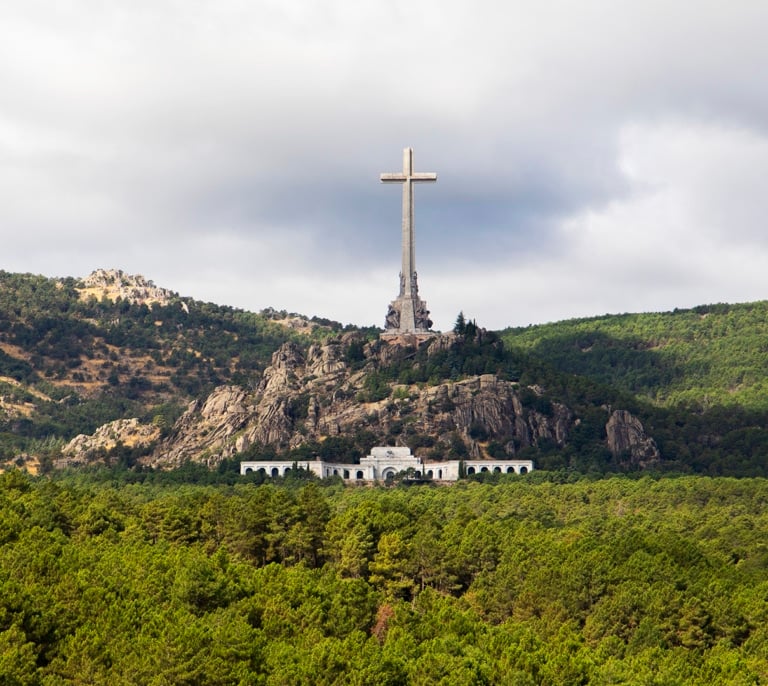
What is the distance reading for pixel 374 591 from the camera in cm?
14050

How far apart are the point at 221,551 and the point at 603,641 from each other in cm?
3316

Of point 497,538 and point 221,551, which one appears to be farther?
point 497,538

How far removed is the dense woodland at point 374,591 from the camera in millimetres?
98875

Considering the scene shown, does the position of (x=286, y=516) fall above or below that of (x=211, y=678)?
above

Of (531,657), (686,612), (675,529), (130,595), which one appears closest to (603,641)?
(686,612)

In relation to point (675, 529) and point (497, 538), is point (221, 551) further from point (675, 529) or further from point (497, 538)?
point (675, 529)

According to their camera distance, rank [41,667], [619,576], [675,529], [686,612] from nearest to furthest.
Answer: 1. [41,667]
2. [686,612]
3. [619,576]
4. [675,529]

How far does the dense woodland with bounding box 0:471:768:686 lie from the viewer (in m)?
98.9

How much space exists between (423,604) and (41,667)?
4161 centimetres

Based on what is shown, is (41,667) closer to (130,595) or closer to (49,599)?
(49,599)


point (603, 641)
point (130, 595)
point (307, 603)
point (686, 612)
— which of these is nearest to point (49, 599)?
point (130, 595)

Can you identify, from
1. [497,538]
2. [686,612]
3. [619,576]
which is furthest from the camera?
[497,538]

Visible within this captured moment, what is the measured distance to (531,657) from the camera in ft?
336

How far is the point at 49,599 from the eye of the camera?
10581 cm
